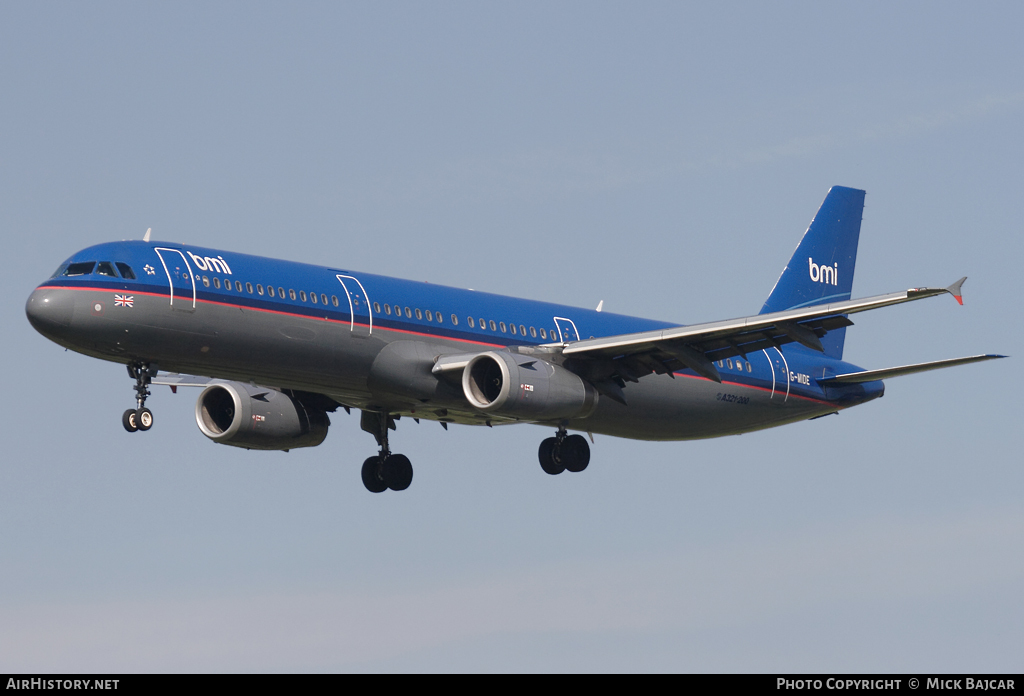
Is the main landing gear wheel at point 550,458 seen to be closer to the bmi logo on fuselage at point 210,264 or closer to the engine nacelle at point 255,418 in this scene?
the engine nacelle at point 255,418

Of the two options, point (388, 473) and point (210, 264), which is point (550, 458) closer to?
point (388, 473)

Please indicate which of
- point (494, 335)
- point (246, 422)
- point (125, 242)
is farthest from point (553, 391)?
point (125, 242)

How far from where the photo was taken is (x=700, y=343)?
41469 mm

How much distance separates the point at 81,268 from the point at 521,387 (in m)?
11.7

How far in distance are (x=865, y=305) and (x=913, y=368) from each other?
7548 millimetres

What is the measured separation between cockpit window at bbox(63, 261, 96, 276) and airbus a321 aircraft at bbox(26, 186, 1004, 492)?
0.04 m

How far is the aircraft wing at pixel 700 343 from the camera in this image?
3825 cm

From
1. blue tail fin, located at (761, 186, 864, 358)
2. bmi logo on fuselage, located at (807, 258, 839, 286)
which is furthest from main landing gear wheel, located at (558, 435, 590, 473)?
bmi logo on fuselage, located at (807, 258, 839, 286)

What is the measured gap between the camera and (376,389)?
129ft

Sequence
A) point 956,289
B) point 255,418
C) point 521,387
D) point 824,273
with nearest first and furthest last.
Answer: point 956,289 → point 521,387 → point 255,418 → point 824,273

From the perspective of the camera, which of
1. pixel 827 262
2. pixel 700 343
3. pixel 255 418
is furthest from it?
pixel 827 262

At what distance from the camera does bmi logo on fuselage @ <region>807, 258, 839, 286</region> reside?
53.3 metres

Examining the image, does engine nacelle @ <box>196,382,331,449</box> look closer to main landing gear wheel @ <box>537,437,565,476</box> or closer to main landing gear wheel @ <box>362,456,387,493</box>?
main landing gear wheel @ <box>362,456,387,493</box>

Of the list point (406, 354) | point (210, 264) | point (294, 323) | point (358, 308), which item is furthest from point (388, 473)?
point (210, 264)
